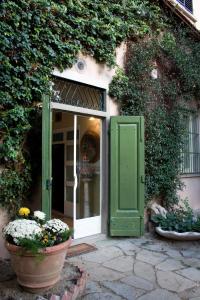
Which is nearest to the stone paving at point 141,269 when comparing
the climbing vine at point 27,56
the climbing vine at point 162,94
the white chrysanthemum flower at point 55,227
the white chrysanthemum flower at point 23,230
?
the white chrysanthemum flower at point 55,227

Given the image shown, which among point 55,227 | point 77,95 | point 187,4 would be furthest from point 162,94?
point 55,227

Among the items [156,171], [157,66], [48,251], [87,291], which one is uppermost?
[157,66]

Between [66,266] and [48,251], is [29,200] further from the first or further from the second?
[48,251]

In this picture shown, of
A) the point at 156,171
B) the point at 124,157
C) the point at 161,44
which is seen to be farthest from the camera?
the point at 161,44

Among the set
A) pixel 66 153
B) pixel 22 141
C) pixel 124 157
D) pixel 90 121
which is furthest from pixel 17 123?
pixel 66 153

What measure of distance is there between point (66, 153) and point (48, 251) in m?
4.03

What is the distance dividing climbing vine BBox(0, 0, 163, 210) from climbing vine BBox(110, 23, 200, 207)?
1041 millimetres

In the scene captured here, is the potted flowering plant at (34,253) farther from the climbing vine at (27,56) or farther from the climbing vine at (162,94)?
the climbing vine at (162,94)

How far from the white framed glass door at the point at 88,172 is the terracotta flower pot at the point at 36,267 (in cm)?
231

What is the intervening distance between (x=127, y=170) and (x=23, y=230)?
8.83ft

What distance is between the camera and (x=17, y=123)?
4.32 meters

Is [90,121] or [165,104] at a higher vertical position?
[165,104]

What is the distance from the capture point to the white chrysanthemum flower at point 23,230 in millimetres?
3143

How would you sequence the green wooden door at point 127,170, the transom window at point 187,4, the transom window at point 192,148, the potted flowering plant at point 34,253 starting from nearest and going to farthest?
the potted flowering plant at point 34,253 < the green wooden door at point 127,170 < the transom window at point 192,148 < the transom window at point 187,4
